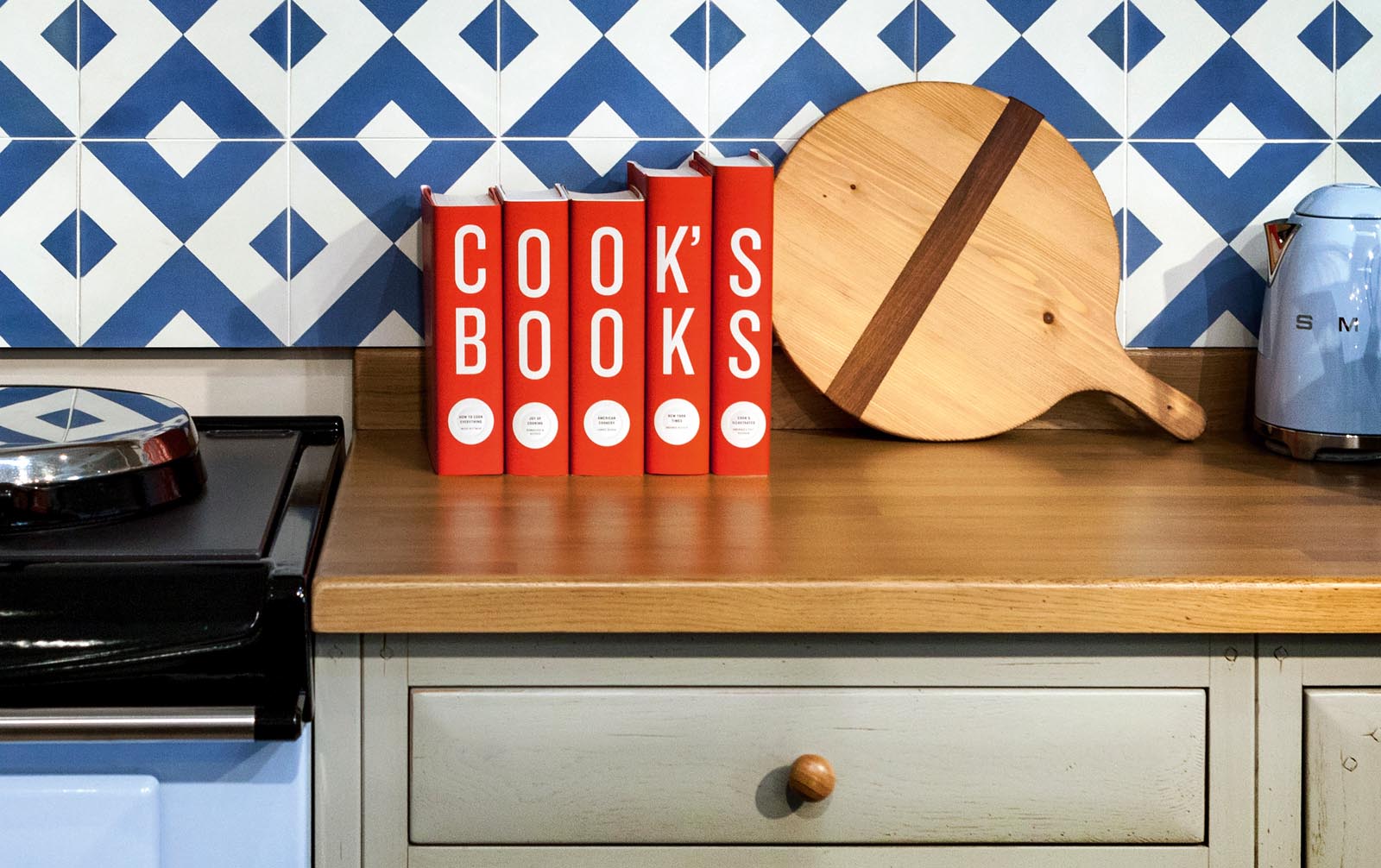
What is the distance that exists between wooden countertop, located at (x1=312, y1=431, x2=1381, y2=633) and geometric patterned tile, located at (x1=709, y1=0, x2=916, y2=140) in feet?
1.46

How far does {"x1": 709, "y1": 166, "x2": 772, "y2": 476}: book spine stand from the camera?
1.19 meters

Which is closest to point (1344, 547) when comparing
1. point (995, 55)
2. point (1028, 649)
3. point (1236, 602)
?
point (1236, 602)

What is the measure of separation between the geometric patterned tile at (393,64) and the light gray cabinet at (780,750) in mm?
715

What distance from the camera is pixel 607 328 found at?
1.19 metres

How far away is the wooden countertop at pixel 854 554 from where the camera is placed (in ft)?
2.79

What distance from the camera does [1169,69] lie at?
1.43 m

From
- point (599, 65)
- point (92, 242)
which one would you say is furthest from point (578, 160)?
point (92, 242)

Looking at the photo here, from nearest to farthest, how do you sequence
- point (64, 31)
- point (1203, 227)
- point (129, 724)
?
point (129, 724), point (64, 31), point (1203, 227)

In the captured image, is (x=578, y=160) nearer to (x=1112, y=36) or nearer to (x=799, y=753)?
(x=1112, y=36)

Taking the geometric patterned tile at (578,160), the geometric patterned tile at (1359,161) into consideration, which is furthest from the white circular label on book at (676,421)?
the geometric patterned tile at (1359,161)

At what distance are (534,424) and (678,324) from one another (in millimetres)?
167

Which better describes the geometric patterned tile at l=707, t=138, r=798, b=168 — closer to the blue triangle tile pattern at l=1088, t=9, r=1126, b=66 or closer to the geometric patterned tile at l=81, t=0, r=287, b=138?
the blue triangle tile pattern at l=1088, t=9, r=1126, b=66

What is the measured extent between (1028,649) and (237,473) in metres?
0.71

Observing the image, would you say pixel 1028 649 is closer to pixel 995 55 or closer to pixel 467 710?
pixel 467 710
